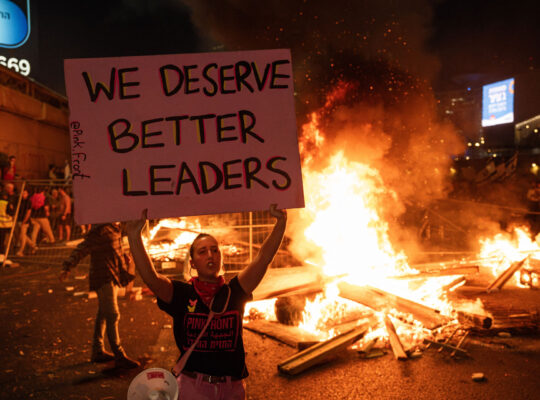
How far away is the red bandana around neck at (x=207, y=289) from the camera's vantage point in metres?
2.33

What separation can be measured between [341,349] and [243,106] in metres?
3.64

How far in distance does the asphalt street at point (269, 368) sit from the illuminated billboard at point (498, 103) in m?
44.7

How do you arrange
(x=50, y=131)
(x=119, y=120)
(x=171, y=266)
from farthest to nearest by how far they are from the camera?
(x=50, y=131) < (x=171, y=266) < (x=119, y=120)

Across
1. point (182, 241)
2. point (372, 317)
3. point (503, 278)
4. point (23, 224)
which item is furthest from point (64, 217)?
point (503, 278)

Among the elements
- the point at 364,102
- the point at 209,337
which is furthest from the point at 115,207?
the point at 364,102

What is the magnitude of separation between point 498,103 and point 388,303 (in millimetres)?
46287

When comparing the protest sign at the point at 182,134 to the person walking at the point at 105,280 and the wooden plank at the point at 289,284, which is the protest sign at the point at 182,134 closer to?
the person walking at the point at 105,280

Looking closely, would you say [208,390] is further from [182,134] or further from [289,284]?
[289,284]

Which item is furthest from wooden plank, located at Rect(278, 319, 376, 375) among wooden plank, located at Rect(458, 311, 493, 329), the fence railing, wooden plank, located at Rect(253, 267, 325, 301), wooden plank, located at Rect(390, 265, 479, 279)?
the fence railing

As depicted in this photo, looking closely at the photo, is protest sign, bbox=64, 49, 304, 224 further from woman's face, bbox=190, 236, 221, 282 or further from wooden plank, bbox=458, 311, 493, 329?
wooden plank, bbox=458, 311, 493, 329

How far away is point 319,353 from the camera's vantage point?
4840mm

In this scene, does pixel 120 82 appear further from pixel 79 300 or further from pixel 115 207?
pixel 79 300

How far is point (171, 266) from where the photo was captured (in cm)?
926

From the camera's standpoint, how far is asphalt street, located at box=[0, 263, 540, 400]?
4.20 metres
